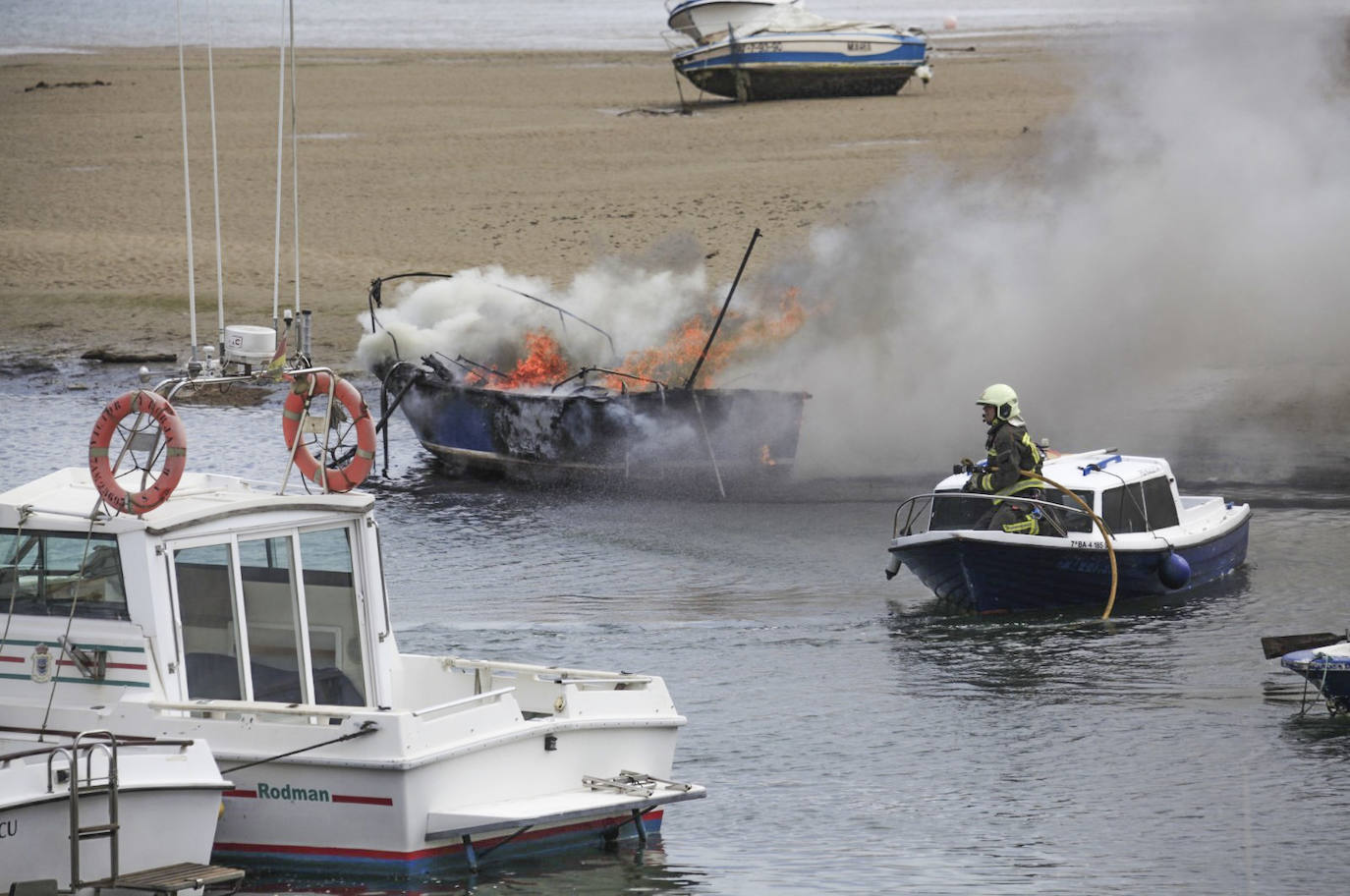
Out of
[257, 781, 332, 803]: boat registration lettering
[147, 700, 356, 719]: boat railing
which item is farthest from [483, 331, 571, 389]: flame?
[257, 781, 332, 803]: boat registration lettering

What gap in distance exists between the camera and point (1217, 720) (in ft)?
48.5

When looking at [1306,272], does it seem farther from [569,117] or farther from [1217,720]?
[569,117]

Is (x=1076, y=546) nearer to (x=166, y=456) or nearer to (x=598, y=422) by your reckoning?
(x=598, y=422)

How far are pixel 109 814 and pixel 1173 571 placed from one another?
1113 cm

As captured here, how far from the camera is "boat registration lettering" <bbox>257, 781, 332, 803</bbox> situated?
10977mm

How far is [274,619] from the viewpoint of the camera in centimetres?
1186

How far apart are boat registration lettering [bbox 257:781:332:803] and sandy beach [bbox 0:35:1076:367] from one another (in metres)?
18.4

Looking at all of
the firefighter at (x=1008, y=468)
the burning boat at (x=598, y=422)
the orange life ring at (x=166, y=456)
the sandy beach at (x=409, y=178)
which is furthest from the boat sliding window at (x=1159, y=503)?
the sandy beach at (x=409, y=178)

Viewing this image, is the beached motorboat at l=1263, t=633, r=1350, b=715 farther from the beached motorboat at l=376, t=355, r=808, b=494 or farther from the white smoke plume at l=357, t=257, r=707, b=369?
the white smoke plume at l=357, t=257, r=707, b=369

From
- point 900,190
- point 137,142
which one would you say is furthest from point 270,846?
point 137,142

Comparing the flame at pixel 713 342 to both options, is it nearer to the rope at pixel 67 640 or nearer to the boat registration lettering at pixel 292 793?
the rope at pixel 67 640

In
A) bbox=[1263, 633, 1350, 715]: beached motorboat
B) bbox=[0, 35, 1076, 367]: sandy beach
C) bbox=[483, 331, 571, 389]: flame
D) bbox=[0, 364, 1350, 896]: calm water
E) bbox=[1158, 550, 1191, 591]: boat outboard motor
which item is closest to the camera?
bbox=[0, 364, 1350, 896]: calm water

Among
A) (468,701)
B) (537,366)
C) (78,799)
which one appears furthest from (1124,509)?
(78,799)

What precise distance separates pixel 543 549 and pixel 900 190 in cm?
1315
